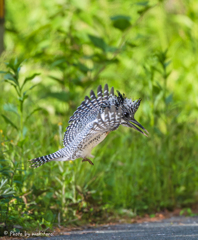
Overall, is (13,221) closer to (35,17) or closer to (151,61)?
(151,61)

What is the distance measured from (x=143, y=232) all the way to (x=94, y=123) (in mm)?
1340

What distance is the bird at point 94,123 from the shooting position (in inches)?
111

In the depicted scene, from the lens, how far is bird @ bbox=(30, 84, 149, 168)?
2828 millimetres

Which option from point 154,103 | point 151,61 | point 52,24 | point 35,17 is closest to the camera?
point 154,103

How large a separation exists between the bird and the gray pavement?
730 mm

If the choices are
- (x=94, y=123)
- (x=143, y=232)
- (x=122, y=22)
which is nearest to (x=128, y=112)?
(x=94, y=123)

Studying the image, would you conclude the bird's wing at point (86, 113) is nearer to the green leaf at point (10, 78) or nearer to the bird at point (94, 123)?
the bird at point (94, 123)

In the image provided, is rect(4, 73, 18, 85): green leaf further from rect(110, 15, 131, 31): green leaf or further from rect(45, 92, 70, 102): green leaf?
rect(110, 15, 131, 31): green leaf

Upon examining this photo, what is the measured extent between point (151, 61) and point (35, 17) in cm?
262

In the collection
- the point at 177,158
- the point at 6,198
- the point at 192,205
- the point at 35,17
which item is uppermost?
the point at 35,17

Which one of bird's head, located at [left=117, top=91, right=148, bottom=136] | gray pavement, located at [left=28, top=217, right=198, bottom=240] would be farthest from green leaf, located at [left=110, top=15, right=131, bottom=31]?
gray pavement, located at [left=28, top=217, right=198, bottom=240]

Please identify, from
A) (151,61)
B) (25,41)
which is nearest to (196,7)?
(151,61)

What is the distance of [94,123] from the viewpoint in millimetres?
2834

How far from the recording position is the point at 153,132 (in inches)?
187
